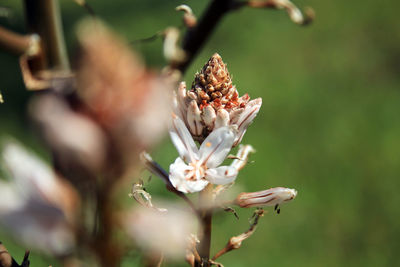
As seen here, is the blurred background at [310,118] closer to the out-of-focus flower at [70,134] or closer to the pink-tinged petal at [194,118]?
the pink-tinged petal at [194,118]

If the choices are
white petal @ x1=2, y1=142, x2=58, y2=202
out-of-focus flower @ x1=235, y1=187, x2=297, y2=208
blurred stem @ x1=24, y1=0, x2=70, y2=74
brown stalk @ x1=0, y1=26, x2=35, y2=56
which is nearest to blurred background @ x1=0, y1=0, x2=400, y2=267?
blurred stem @ x1=24, y1=0, x2=70, y2=74

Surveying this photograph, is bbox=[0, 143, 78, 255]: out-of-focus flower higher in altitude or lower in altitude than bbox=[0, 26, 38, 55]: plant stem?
higher

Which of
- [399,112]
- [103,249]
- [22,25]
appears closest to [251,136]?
[399,112]

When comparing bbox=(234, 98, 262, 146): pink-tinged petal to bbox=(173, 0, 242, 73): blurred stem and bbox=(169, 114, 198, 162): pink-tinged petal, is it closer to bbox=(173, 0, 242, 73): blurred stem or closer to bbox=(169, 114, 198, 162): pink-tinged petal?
bbox=(169, 114, 198, 162): pink-tinged petal

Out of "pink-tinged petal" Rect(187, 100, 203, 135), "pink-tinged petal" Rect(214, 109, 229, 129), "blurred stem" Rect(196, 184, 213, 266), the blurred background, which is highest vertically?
"pink-tinged petal" Rect(214, 109, 229, 129)

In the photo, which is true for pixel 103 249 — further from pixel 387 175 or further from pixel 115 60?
pixel 387 175

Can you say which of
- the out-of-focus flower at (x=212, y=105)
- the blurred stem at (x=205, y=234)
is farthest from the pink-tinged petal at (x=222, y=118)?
the blurred stem at (x=205, y=234)
